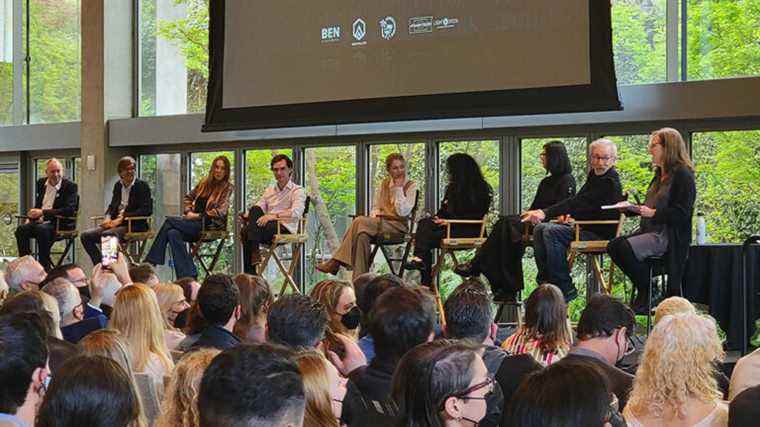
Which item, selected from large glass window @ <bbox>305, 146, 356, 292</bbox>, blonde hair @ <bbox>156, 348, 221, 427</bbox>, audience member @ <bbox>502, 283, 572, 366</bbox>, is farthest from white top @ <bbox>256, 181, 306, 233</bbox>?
blonde hair @ <bbox>156, 348, 221, 427</bbox>

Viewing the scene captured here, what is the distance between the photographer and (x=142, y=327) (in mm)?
3916

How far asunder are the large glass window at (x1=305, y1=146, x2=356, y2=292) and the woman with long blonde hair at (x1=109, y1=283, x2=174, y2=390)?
255 inches

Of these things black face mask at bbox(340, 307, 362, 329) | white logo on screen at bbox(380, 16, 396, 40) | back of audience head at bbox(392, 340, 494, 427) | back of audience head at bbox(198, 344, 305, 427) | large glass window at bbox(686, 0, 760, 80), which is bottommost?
black face mask at bbox(340, 307, 362, 329)

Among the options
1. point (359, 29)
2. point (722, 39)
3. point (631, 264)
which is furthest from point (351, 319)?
point (359, 29)

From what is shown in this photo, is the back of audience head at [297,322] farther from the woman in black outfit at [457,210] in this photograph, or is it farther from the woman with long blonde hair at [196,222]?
the woman with long blonde hair at [196,222]

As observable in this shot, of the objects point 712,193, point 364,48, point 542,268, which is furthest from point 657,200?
point 364,48

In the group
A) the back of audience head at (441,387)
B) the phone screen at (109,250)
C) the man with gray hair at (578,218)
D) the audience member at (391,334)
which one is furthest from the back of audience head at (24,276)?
the back of audience head at (441,387)

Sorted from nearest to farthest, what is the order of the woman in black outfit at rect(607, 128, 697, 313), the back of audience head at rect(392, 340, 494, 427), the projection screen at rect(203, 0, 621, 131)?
the back of audience head at rect(392, 340, 494, 427), the woman in black outfit at rect(607, 128, 697, 313), the projection screen at rect(203, 0, 621, 131)

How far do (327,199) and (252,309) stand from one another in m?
6.00

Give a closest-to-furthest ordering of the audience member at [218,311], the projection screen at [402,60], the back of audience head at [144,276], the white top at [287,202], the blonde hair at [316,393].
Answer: the blonde hair at [316,393] → the audience member at [218,311] → the back of audience head at [144,276] → the projection screen at [402,60] → the white top at [287,202]

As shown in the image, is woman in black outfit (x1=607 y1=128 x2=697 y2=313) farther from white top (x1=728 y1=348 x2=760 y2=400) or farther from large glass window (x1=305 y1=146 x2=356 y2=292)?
large glass window (x1=305 y1=146 x2=356 y2=292)

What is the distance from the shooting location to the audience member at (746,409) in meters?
2.72

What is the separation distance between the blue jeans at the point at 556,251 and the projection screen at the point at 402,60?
1.20 metres

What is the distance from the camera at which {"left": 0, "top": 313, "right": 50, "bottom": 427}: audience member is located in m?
2.35
